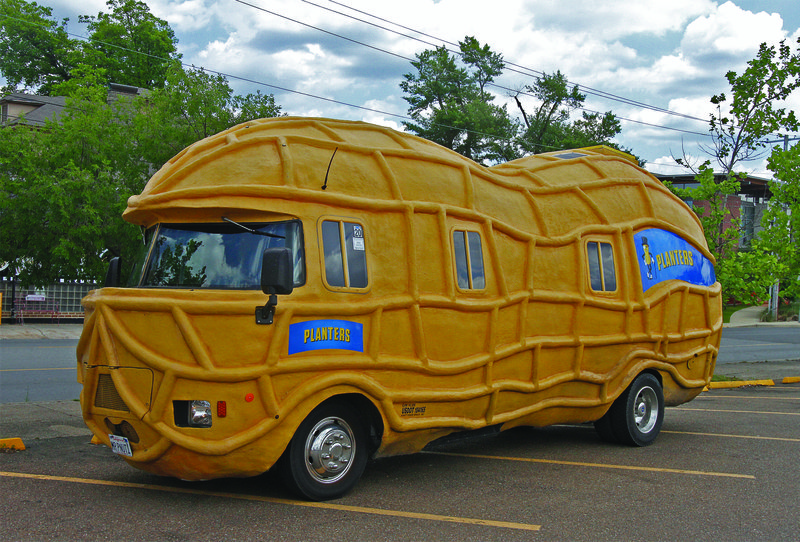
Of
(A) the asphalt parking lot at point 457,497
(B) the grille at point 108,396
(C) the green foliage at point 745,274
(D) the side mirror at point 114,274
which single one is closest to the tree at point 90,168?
(C) the green foliage at point 745,274

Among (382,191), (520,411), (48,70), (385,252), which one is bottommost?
(520,411)

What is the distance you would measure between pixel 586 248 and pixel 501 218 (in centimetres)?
140

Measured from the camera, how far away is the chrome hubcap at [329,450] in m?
6.12

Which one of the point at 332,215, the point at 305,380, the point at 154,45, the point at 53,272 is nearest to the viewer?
the point at 305,380

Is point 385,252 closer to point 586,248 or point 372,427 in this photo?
point 372,427

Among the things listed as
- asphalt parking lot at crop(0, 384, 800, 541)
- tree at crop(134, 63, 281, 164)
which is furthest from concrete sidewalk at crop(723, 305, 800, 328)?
asphalt parking lot at crop(0, 384, 800, 541)

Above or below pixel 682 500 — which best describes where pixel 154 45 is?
above

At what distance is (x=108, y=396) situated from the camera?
5.93 m

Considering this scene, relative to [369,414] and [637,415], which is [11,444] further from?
[637,415]

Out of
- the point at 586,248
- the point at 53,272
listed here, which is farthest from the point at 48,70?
the point at 586,248

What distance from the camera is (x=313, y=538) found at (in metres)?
5.25

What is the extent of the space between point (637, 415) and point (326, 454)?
4.78 metres

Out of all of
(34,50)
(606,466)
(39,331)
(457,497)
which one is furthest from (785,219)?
(34,50)

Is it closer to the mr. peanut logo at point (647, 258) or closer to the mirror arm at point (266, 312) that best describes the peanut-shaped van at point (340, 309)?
the mirror arm at point (266, 312)
